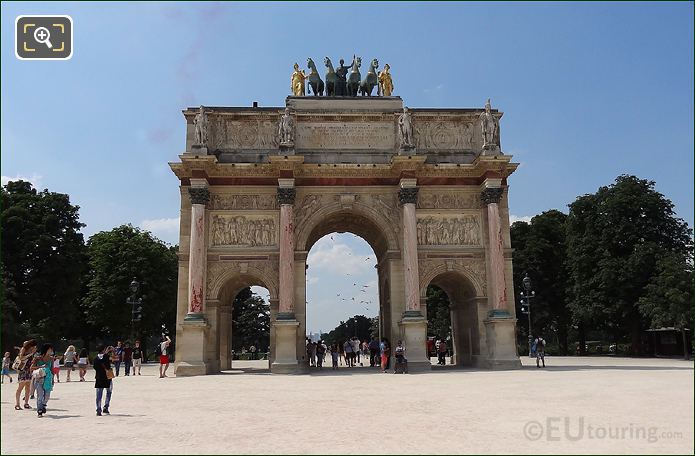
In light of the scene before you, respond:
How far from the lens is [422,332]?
2961 centimetres

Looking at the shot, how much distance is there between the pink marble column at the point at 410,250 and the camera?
99.2ft

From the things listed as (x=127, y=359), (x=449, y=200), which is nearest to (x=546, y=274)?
(x=449, y=200)

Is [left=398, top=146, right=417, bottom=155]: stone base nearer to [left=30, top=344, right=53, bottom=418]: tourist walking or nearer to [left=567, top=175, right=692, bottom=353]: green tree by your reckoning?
[left=567, top=175, right=692, bottom=353]: green tree

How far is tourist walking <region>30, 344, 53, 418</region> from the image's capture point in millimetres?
13273

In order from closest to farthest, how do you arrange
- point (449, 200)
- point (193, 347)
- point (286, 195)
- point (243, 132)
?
point (193, 347), point (286, 195), point (449, 200), point (243, 132)

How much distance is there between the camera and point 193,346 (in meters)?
29.0

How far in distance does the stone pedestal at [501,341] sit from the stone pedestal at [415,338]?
3.35 metres

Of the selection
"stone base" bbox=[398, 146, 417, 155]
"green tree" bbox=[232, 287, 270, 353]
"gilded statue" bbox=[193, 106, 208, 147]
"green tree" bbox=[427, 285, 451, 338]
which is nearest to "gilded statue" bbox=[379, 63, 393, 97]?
"stone base" bbox=[398, 146, 417, 155]

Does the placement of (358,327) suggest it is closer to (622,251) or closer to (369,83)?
(622,251)

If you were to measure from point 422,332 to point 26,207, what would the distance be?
32451mm

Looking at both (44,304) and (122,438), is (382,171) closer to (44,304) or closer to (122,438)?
(122,438)

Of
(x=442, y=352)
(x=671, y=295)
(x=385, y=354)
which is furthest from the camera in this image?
(x=442, y=352)

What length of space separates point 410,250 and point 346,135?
753 cm

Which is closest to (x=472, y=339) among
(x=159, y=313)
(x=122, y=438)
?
(x=122, y=438)
